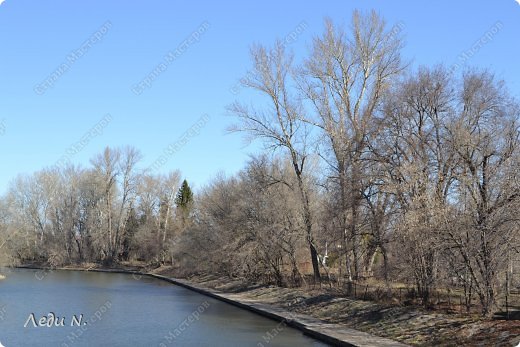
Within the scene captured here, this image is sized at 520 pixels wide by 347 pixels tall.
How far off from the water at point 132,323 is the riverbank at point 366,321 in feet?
2.68

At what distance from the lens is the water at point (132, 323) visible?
1758cm

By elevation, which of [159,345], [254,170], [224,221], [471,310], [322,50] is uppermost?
[322,50]

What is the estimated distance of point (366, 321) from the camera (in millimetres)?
18953

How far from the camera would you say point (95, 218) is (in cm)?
7238

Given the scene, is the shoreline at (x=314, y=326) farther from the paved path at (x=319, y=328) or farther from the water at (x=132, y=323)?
the water at (x=132, y=323)

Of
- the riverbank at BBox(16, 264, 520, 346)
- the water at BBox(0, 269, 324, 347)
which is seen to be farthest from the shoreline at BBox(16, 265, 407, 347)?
the water at BBox(0, 269, 324, 347)

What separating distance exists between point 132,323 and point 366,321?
9.51 metres

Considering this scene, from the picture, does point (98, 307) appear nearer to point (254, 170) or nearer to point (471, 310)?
point (254, 170)

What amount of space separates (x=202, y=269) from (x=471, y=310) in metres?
34.6

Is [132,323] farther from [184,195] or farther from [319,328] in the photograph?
[184,195]

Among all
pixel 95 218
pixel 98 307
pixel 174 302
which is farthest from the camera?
pixel 95 218

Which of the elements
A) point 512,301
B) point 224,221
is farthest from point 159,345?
point 224,221

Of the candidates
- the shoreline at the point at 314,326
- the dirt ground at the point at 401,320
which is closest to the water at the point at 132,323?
the shoreline at the point at 314,326

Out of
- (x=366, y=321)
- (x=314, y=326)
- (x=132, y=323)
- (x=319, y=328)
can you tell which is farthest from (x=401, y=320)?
(x=132, y=323)
